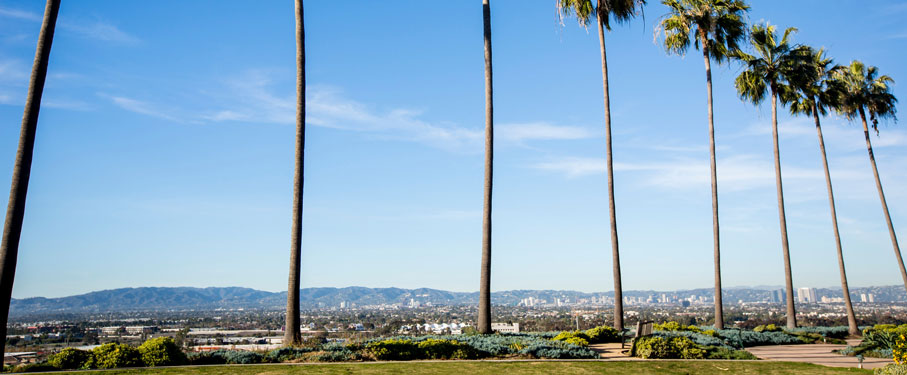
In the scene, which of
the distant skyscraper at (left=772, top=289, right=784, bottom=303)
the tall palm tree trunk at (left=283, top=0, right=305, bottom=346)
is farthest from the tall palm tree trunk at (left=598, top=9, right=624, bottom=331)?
the distant skyscraper at (left=772, top=289, right=784, bottom=303)

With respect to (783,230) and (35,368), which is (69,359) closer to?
(35,368)

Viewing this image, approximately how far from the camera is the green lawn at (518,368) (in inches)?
505

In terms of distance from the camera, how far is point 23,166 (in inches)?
535

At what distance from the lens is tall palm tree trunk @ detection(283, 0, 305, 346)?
17516 mm

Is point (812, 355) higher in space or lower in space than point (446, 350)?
lower

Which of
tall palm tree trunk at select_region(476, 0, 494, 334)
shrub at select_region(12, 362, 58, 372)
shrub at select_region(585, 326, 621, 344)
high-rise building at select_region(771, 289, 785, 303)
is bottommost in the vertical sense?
high-rise building at select_region(771, 289, 785, 303)

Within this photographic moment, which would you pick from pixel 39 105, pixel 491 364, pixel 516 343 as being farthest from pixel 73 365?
pixel 516 343

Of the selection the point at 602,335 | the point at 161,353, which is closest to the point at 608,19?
the point at 602,335

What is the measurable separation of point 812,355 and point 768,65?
18.4m

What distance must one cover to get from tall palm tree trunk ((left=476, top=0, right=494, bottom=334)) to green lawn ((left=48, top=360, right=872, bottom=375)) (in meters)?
5.21

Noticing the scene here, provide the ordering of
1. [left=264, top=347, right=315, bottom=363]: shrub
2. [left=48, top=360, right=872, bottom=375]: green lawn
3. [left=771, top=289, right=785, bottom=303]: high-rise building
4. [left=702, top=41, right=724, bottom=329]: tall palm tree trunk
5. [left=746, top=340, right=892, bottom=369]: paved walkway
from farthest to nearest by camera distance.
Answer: [left=771, top=289, right=785, bottom=303]: high-rise building < [left=702, top=41, right=724, bottom=329]: tall palm tree trunk < [left=746, top=340, right=892, bottom=369]: paved walkway < [left=264, top=347, right=315, bottom=363]: shrub < [left=48, top=360, right=872, bottom=375]: green lawn

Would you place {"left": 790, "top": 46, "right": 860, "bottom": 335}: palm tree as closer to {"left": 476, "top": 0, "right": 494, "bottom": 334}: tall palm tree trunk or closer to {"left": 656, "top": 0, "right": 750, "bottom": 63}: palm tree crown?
{"left": 656, "top": 0, "right": 750, "bottom": 63}: palm tree crown

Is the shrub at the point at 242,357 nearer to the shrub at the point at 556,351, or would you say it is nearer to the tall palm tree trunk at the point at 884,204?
the shrub at the point at 556,351

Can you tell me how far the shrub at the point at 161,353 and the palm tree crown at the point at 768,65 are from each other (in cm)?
2999
